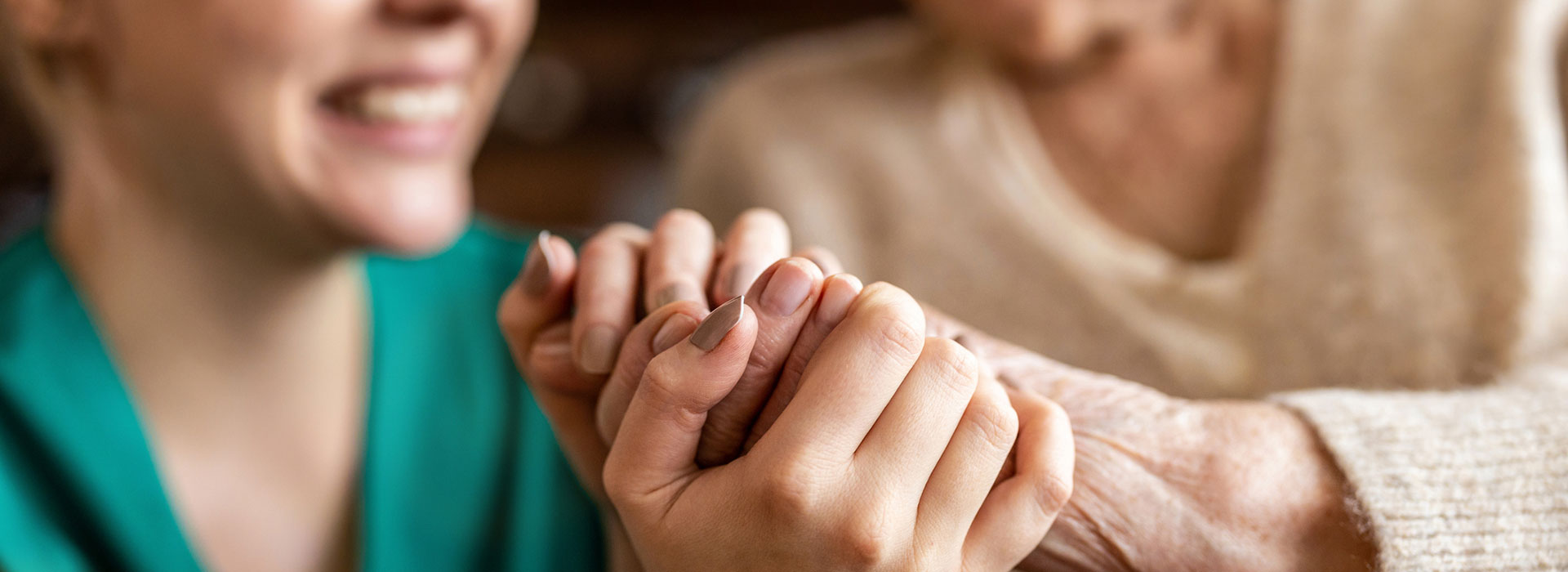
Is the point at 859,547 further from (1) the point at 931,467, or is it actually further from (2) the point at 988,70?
(2) the point at 988,70

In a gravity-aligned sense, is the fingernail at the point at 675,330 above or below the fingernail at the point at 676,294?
above

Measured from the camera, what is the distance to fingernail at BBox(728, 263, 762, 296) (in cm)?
48

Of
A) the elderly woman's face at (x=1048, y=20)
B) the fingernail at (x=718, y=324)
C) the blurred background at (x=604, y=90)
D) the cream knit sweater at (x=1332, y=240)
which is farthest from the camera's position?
the blurred background at (x=604, y=90)

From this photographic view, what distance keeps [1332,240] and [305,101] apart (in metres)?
0.70

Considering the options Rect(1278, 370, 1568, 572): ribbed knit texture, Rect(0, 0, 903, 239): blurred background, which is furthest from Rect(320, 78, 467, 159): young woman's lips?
Rect(0, 0, 903, 239): blurred background

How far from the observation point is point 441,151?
0.66 metres

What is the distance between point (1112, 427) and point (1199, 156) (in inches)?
16.2

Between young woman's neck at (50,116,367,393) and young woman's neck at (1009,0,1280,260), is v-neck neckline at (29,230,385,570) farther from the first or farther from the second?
young woman's neck at (1009,0,1280,260)

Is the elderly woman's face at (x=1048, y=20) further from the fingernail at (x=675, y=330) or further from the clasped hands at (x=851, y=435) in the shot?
the fingernail at (x=675, y=330)

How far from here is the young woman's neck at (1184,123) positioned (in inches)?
32.4

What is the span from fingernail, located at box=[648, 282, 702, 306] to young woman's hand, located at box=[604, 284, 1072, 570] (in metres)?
0.06

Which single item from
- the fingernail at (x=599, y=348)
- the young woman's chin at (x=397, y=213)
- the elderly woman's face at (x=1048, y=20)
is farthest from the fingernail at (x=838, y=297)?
the elderly woman's face at (x=1048, y=20)

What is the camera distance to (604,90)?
173cm

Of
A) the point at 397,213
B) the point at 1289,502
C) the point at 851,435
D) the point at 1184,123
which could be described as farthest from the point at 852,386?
the point at 1184,123
